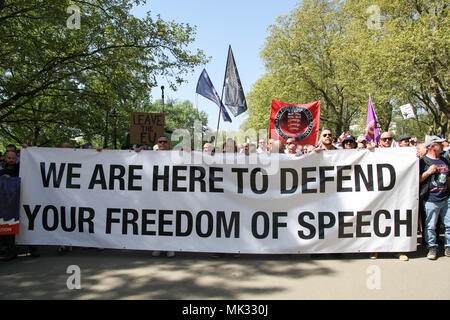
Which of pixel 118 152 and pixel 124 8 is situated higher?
pixel 124 8

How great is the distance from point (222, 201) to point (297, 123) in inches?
148

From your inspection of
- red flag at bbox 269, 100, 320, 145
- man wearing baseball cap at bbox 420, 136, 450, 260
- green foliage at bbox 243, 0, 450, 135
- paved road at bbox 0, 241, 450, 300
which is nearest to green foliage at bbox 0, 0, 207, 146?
red flag at bbox 269, 100, 320, 145

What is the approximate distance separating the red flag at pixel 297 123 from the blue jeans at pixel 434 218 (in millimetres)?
3304

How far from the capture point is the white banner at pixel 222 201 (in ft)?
16.4

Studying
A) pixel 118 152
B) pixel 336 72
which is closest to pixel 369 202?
pixel 118 152

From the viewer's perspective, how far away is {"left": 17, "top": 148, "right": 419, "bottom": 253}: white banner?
4996mm

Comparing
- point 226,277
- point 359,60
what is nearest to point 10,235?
point 226,277

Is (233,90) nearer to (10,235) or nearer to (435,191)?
(435,191)

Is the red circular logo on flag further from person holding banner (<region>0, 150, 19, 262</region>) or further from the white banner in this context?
person holding banner (<region>0, 150, 19, 262</region>)

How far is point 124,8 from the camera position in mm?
10727

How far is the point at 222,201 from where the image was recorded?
5156mm

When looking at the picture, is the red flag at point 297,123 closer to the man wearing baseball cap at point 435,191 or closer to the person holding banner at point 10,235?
the man wearing baseball cap at point 435,191

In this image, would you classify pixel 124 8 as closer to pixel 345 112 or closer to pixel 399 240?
pixel 399 240

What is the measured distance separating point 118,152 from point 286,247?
3123mm
